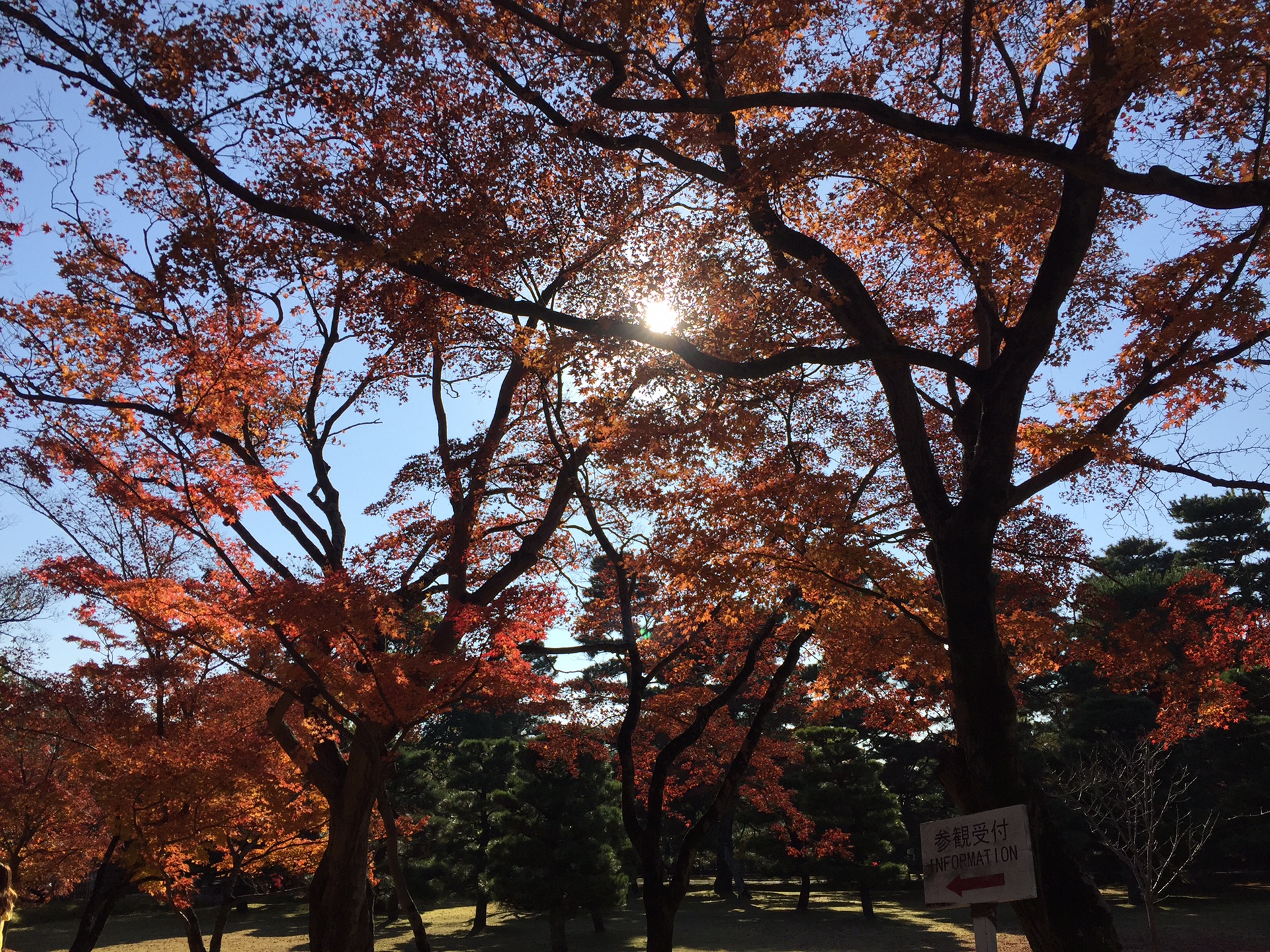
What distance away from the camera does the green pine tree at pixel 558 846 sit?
17422mm

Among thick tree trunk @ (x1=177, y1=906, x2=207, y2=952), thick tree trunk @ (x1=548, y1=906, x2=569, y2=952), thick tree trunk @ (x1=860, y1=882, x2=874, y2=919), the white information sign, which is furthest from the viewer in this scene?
thick tree trunk @ (x1=860, y1=882, x2=874, y2=919)

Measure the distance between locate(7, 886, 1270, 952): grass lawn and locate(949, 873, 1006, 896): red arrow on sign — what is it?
599 inches

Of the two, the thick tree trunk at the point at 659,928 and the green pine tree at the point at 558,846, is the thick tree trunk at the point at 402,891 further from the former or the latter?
the green pine tree at the point at 558,846

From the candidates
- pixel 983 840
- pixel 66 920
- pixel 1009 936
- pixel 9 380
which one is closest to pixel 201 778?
pixel 9 380

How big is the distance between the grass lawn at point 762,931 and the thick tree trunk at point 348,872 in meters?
9.75

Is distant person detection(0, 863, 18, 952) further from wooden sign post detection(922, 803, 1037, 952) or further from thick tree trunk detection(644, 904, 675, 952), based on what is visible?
wooden sign post detection(922, 803, 1037, 952)

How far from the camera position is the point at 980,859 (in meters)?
3.42

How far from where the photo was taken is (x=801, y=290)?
6.09 m

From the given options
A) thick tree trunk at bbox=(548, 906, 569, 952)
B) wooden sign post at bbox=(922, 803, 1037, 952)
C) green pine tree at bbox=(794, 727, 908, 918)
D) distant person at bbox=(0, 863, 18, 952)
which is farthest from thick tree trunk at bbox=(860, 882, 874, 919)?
wooden sign post at bbox=(922, 803, 1037, 952)

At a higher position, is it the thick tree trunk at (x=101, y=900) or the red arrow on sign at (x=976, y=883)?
the red arrow on sign at (x=976, y=883)

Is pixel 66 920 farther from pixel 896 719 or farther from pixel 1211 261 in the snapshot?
pixel 1211 261

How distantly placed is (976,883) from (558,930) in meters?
16.4

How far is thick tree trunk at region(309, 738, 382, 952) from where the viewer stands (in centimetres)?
893

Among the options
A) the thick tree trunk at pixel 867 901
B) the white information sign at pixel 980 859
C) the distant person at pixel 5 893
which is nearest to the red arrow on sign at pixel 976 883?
the white information sign at pixel 980 859
